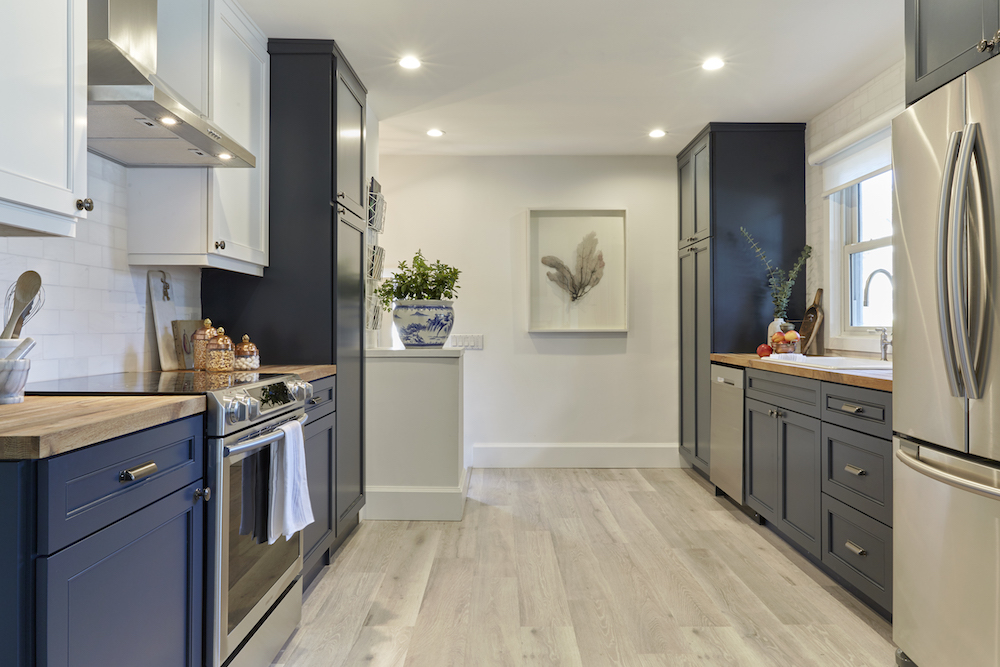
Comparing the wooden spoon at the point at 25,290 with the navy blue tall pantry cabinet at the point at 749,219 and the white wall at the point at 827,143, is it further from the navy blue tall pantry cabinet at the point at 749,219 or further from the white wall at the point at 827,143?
the white wall at the point at 827,143

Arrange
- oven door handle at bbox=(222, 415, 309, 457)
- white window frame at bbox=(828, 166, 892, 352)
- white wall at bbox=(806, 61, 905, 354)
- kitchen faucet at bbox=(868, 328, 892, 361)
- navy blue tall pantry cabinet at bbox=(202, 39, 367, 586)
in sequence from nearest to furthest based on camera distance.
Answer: oven door handle at bbox=(222, 415, 309, 457), navy blue tall pantry cabinet at bbox=(202, 39, 367, 586), kitchen faucet at bbox=(868, 328, 892, 361), white wall at bbox=(806, 61, 905, 354), white window frame at bbox=(828, 166, 892, 352)

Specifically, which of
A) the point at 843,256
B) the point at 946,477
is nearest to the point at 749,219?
the point at 843,256

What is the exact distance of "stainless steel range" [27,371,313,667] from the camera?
62.3 inches

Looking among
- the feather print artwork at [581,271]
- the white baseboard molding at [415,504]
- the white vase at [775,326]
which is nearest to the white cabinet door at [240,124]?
the white baseboard molding at [415,504]

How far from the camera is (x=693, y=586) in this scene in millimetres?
2520

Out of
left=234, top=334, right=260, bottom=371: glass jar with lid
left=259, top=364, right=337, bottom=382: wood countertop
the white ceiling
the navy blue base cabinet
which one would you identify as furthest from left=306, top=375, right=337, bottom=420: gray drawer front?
the white ceiling

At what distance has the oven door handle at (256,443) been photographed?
1.64 m

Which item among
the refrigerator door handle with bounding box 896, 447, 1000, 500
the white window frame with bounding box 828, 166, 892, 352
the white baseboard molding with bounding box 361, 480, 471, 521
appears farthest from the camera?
the white window frame with bounding box 828, 166, 892, 352

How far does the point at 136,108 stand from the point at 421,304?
195 cm

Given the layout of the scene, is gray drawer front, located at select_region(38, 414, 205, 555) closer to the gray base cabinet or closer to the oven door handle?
the oven door handle

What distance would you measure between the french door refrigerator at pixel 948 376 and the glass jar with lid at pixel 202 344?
239cm

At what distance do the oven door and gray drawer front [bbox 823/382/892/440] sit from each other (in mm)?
2040

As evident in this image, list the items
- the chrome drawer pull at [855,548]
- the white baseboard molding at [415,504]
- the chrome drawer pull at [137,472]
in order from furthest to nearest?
the white baseboard molding at [415,504], the chrome drawer pull at [855,548], the chrome drawer pull at [137,472]

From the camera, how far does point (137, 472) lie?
1.27 m
